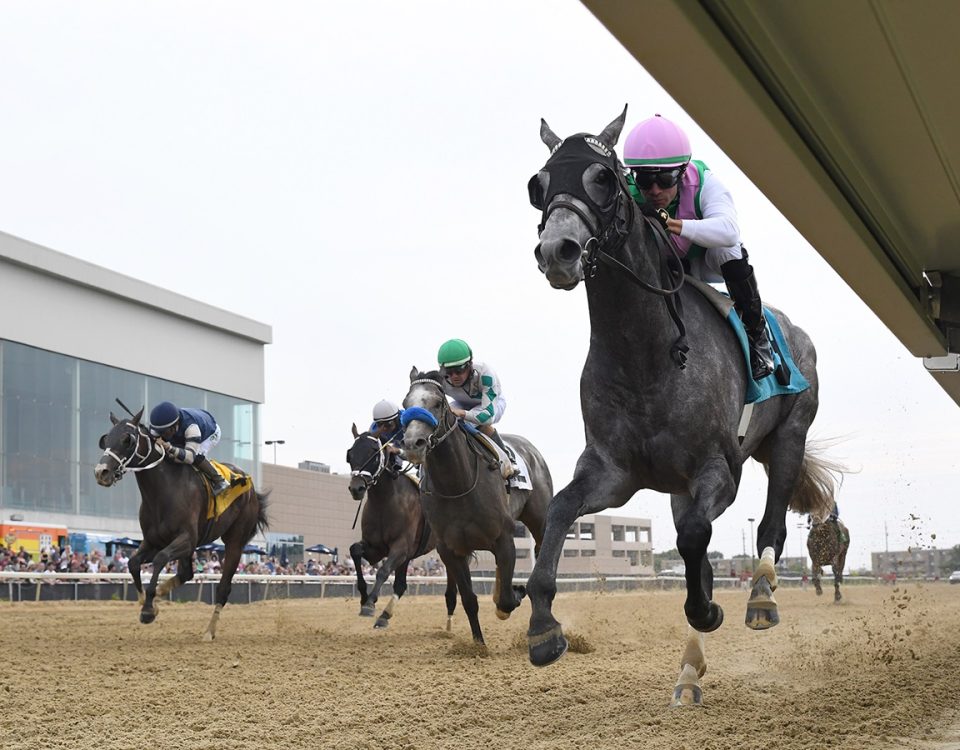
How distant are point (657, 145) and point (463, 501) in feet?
15.6

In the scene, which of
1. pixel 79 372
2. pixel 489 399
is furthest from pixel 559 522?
pixel 79 372

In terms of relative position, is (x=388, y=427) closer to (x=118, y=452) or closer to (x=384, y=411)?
(x=384, y=411)

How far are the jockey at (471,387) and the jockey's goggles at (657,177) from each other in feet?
13.9

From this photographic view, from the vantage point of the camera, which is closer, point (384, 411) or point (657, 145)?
point (657, 145)

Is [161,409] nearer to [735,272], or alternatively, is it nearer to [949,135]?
[735,272]

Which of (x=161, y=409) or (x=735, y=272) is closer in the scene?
(x=735, y=272)

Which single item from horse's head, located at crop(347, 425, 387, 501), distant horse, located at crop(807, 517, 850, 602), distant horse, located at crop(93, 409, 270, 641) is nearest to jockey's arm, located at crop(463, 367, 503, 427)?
horse's head, located at crop(347, 425, 387, 501)

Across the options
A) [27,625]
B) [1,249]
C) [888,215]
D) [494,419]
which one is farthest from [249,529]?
[1,249]

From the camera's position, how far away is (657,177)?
19.7 feet

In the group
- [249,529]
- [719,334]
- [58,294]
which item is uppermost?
[58,294]

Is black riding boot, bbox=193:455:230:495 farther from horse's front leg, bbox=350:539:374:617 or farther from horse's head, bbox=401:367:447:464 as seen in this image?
horse's head, bbox=401:367:447:464

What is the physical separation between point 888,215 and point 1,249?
1284 inches

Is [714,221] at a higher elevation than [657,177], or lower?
→ lower

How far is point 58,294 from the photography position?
38.0 metres
